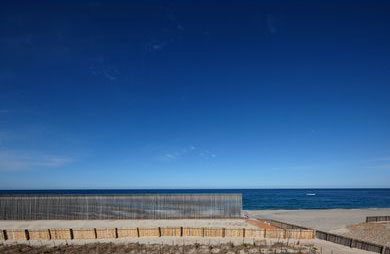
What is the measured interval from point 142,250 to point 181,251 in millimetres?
3483

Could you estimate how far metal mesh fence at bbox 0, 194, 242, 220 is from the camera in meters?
39.2

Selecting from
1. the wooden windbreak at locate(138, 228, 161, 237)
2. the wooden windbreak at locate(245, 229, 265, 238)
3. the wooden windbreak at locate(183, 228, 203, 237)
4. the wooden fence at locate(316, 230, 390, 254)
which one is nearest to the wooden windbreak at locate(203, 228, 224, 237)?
the wooden windbreak at locate(183, 228, 203, 237)

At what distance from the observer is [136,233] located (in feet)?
92.1

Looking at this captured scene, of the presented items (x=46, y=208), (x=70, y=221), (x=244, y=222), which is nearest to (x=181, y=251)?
(x=244, y=222)

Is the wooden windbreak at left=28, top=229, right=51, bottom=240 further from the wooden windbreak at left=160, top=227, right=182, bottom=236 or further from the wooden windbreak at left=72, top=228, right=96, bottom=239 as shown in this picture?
the wooden windbreak at left=160, top=227, right=182, bottom=236

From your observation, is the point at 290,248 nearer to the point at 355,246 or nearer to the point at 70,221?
the point at 355,246

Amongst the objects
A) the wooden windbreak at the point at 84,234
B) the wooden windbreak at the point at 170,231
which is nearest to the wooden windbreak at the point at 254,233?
the wooden windbreak at the point at 170,231

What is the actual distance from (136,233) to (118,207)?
13063 mm

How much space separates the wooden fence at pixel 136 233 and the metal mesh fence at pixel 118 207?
11.1 meters

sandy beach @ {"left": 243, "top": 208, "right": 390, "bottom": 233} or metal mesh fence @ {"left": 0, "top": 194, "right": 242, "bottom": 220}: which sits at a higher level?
metal mesh fence @ {"left": 0, "top": 194, "right": 242, "bottom": 220}

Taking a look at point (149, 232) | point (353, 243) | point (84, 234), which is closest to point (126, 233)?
point (149, 232)

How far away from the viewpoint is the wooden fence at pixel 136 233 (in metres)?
27.6

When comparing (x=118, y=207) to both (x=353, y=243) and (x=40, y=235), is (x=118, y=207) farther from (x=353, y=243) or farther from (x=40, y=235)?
(x=353, y=243)

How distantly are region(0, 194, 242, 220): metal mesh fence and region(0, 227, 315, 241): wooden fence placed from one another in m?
11.1
